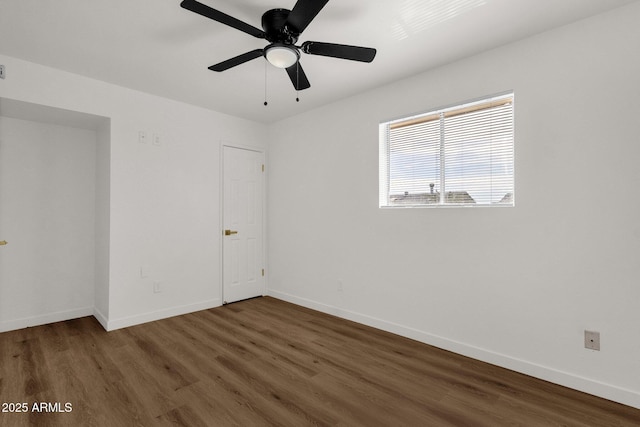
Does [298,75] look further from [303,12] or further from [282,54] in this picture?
[303,12]

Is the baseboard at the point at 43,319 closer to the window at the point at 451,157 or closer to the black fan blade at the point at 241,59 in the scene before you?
the black fan blade at the point at 241,59

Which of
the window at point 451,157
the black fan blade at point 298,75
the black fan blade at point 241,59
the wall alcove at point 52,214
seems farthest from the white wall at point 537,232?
the wall alcove at point 52,214

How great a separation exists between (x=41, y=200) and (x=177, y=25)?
9.02 feet

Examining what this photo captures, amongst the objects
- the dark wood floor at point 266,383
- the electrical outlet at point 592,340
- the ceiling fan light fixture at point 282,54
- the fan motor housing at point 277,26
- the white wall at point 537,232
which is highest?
the fan motor housing at point 277,26

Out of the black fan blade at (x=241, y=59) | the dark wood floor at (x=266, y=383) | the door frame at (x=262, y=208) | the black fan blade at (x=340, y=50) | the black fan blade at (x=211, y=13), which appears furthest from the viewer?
the door frame at (x=262, y=208)

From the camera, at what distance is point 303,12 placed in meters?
1.74

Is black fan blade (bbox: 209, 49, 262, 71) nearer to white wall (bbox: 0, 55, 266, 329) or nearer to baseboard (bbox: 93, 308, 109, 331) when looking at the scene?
white wall (bbox: 0, 55, 266, 329)

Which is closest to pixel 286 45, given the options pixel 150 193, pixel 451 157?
pixel 451 157

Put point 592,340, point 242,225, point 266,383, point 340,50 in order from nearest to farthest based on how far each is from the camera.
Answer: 1. point 340,50
2. point 592,340
3. point 266,383
4. point 242,225

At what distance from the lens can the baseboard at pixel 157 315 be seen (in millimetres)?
3340

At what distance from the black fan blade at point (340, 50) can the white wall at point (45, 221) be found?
10.9 feet

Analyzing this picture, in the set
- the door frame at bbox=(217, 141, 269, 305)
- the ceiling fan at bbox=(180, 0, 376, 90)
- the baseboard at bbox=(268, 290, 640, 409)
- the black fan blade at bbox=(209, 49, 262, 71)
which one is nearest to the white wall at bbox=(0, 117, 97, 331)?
the door frame at bbox=(217, 141, 269, 305)

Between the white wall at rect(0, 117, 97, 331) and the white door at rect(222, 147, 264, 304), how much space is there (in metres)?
1.62

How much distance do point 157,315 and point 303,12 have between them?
3560 millimetres
